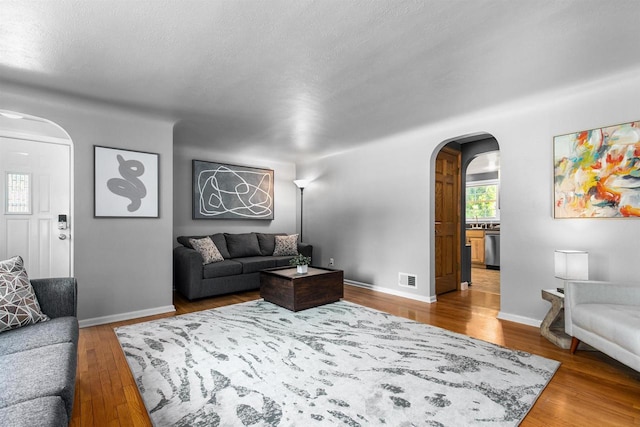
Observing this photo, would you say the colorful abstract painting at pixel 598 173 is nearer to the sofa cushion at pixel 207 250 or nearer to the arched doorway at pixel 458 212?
the arched doorway at pixel 458 212

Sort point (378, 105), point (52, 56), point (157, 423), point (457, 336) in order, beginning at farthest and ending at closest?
point (378, 105) < point (457, 336) < point (52, 56) < point (157, 423)

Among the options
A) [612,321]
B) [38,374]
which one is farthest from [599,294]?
[38,374]

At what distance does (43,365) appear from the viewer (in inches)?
57.2

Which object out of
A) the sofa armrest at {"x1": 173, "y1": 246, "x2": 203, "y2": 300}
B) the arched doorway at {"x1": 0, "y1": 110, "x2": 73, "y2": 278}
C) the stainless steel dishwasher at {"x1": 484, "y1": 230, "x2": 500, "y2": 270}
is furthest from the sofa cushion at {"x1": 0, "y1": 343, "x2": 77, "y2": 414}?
the stainless steel dishwasher at {"x1": 484, "y1": 230, "x2": 500, "y2": 270}

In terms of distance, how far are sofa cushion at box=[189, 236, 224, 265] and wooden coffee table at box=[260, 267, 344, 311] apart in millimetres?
973

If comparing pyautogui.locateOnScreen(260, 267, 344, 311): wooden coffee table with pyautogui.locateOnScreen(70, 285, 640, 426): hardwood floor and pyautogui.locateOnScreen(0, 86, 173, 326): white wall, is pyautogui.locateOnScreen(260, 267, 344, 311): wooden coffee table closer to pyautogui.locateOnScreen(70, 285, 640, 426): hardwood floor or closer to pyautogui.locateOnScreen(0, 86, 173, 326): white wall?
pyautogui.locateOnScreen(70, 285, 640, 426): hardwood floor

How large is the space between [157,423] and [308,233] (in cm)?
479

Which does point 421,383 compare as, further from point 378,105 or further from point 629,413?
point 378,105

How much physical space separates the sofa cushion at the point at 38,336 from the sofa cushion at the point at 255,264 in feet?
9.03

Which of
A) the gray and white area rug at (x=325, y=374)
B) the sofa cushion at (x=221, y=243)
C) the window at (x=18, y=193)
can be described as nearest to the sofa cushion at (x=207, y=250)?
the sofa cushion at (x=221, y=243)

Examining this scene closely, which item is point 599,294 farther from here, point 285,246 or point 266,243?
point 266,243

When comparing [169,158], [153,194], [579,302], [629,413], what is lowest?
[629,413]

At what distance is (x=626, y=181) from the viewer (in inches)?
106

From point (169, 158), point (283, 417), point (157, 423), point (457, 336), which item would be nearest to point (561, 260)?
point (457, 336)
